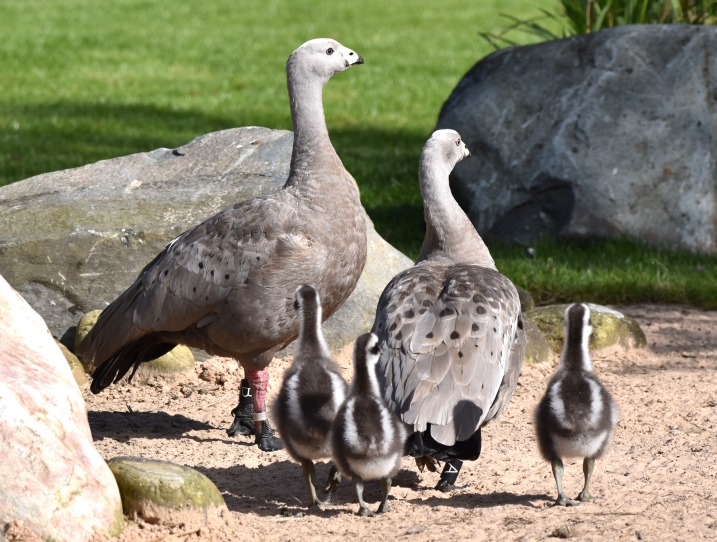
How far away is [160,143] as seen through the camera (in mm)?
13031

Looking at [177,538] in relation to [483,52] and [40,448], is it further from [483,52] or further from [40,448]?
[483,52]

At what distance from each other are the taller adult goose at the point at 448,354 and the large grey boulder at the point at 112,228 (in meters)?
1.99

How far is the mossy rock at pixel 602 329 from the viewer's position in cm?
739

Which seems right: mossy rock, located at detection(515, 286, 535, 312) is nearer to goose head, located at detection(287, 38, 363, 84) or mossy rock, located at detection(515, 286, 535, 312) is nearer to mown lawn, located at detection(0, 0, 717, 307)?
mown lawn, located at detection(0, 0, 717, 307)

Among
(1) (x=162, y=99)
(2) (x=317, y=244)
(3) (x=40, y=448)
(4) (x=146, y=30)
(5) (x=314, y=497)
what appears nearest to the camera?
(3) (x=40, y=448)

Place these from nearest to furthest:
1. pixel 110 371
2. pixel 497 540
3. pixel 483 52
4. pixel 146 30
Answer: pixel 497 540 < pixel 110 371 < pixel 483 52 < pixel 146 30

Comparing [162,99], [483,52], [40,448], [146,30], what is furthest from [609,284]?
[146,30]

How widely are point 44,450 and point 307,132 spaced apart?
2.74 metres

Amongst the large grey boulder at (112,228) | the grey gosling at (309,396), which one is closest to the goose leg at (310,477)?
the grey gosling at (309,396)

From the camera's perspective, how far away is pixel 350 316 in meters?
7.36

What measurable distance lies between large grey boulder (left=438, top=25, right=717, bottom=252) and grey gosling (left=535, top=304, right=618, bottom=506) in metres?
4.94

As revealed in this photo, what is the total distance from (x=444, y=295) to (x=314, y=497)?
4.01ft

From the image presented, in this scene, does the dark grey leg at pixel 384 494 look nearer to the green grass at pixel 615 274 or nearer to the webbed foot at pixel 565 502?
the webbed foot at pixel 565 502

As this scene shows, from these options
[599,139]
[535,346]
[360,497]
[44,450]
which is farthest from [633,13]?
[44,450]
